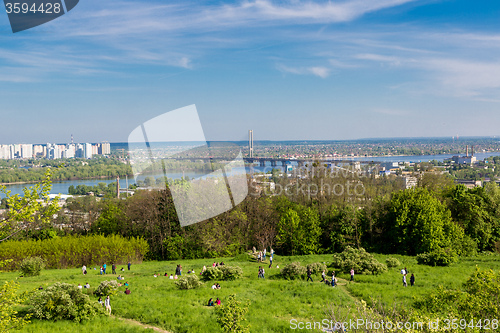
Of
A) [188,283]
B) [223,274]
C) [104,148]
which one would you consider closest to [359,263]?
[223,274]

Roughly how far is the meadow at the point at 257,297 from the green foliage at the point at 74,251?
9.93 meters

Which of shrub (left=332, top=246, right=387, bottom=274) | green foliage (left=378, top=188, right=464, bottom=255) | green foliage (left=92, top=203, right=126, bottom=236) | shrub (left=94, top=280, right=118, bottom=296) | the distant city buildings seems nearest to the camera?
shrub (left=94, top=280, right=118, bottom=296)

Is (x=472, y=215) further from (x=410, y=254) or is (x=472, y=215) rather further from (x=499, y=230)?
(x=410, y=254)

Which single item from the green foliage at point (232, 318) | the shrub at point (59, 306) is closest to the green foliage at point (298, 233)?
the shrub at point (59, 306)

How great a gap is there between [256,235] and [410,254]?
51.4 ft

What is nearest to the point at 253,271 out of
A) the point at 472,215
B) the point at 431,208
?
the point at 431,208

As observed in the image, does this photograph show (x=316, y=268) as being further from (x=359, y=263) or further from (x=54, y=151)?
(x=54, y=151)

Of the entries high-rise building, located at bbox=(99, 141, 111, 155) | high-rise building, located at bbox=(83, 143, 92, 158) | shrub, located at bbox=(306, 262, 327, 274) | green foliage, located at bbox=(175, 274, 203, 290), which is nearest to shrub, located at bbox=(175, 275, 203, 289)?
green foliage, located at bbox=(175, 274, 203, 290)

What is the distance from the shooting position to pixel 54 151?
12938cm

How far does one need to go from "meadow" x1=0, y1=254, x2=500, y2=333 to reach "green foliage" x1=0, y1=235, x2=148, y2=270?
993 centimetres

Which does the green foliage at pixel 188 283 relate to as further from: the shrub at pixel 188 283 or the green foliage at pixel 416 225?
the green foliage at pixel 416 225

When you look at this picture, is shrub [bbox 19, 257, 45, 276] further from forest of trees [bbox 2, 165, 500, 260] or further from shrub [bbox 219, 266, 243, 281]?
shrub [bbox 219, 266, 243, 281]

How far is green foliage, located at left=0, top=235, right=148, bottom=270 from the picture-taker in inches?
1394

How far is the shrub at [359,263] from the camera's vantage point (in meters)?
24.5
